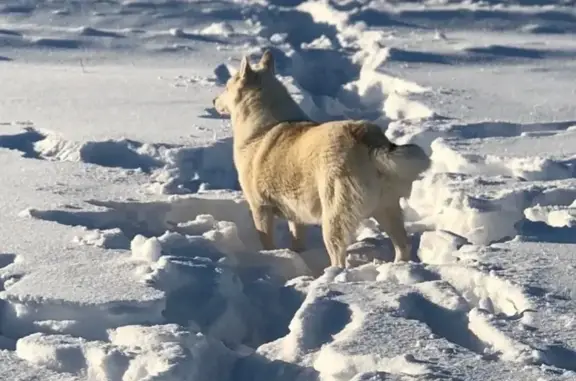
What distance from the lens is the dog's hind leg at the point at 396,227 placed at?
566 cm

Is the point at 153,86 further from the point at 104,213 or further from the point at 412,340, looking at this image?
the point at 412,340

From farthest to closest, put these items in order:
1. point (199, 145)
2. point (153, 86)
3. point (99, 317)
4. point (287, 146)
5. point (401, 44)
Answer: point (401, 44)
point (153, 86)
point (199, 145)
point (287, 146)
point (99, 317)

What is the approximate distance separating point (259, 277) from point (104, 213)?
1.30 metres

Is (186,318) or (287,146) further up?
(287,146)

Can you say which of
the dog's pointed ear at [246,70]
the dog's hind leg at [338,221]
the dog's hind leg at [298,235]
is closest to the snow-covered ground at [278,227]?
the dog's hind leg at [298,235]

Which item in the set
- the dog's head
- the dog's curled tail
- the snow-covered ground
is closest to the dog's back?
the dog's curled tail

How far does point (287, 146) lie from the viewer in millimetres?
5879

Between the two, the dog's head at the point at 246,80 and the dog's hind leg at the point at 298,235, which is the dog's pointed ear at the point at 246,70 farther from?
the dog's hind leg at the point at 298,235

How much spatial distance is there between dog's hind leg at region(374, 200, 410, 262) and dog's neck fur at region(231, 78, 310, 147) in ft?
3.74

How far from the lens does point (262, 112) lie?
A: 6.65 meters

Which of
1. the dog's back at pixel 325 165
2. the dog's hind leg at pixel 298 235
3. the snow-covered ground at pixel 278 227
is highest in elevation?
the dog's back at pixel 325 165

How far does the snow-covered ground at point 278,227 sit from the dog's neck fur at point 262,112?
0.44 meters

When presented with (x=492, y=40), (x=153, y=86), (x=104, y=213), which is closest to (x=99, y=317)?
(x=104, y=213)

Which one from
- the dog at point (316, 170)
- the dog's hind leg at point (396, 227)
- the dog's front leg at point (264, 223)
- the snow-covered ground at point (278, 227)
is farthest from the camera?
the dog's front leg at point (264, 223)
